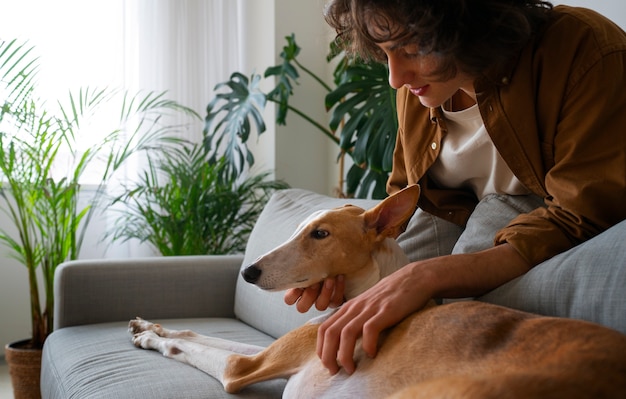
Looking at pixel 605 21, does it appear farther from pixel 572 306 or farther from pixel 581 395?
pixel 581 395

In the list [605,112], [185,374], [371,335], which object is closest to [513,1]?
[605,112]

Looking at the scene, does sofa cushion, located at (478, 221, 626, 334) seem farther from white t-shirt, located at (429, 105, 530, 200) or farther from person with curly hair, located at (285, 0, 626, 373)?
white t-shirt, located at (429, 105, 530, 200)

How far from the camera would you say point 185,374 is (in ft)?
5.60

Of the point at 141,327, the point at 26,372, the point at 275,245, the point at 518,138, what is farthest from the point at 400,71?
the point at 26,372

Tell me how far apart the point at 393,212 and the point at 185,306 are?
126cm

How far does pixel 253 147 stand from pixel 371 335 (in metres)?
3.27

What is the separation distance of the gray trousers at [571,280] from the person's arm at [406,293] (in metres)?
0.04

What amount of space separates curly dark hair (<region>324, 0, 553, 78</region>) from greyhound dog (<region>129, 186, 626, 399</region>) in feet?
1.02

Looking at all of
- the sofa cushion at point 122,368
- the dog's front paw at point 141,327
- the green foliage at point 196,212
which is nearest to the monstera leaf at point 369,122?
the green foliage at point 196,212

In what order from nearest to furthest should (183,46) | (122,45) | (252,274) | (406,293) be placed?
(406,293) → (252,274) → (122,45) → (183,46)

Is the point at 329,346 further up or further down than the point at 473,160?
further down

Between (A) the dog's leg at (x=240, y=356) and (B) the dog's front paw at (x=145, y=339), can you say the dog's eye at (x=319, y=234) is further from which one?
(B) the dog's front paw at (x=145, y=339)

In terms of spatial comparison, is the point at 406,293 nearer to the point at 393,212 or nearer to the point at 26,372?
the point at 393,212

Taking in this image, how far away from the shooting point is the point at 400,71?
1.43m
